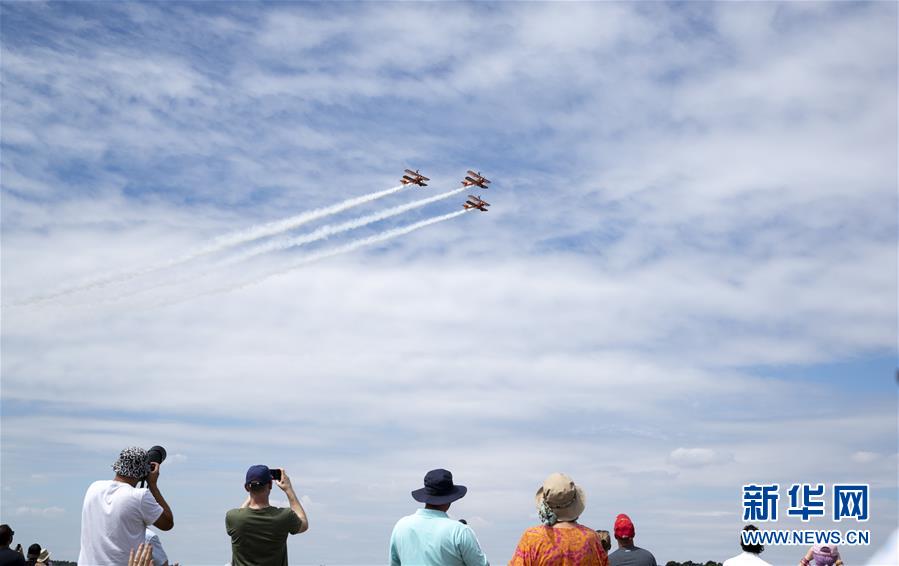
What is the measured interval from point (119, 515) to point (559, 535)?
6183mm

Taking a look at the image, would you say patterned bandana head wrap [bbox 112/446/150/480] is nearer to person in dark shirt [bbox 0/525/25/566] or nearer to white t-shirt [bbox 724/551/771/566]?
person in dark shirt [bbox 0/525/25/566]

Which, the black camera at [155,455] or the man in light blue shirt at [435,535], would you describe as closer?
the man in light blue shirt at [435,535]

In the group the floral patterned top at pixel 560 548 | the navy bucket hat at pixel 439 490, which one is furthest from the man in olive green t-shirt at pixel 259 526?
the floral patterned top at pixel 560 548

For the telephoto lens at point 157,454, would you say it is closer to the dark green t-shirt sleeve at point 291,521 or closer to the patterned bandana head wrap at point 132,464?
the patterned bandana head wrap at point 132,464

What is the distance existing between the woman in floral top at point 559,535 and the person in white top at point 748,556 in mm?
5171

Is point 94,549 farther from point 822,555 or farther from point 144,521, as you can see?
point 822,555

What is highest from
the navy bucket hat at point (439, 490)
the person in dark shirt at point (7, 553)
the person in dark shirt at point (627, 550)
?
the navy bucket hat at point (439, 490)

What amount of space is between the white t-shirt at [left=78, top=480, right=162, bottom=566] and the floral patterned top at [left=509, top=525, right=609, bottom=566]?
5.38 metres

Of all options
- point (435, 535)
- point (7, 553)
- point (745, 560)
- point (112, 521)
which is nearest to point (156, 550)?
point (112, 521)

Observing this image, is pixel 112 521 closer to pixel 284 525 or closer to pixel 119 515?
pixel 119 515

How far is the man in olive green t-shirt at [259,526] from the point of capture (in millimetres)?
11531

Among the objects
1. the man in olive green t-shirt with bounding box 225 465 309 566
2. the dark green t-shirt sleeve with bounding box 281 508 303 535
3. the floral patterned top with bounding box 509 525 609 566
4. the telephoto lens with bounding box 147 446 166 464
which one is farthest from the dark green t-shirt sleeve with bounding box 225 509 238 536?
the floral patterned top with bounding box 509 525 609 566

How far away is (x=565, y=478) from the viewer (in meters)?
10.2

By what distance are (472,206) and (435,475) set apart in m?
58.4
